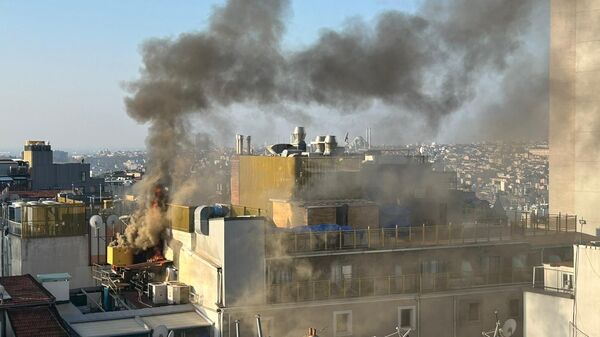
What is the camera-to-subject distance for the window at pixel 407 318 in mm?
26625

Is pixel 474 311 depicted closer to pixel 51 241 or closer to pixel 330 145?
pixel 330 145

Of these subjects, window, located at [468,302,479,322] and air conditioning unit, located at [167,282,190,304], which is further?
window, located at [468,302,479,322]

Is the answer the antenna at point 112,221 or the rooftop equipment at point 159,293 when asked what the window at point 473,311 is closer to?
the rooftop equipment at point 159,293

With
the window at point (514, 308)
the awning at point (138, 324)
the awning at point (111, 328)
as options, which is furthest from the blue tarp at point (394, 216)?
the awning at point (111, 328)

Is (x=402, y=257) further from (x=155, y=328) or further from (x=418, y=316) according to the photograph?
(x=155, y=328)

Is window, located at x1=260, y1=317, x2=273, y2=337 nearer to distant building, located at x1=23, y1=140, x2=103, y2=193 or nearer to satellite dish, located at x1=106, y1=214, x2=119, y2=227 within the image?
Result: satellite dish, located at x1=106, y1=214, x2=119, y2=227

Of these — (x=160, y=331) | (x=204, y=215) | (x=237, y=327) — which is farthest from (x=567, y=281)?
(x=160, y=331)

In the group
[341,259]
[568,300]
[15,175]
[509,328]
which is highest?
[15,175]

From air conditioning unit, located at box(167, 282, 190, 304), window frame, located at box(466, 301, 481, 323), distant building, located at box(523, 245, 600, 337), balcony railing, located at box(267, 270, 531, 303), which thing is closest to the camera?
distant building, located at box(523, 245, 600, 337)

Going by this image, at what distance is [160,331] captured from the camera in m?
23.9

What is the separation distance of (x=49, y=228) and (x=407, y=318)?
498 inches

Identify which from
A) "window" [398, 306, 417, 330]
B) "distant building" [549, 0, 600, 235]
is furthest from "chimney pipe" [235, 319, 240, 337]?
"distant building" [549, 0, 600, 235]

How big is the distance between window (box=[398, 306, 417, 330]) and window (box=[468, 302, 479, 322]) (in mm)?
2090

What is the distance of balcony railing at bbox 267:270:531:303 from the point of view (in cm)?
2539
